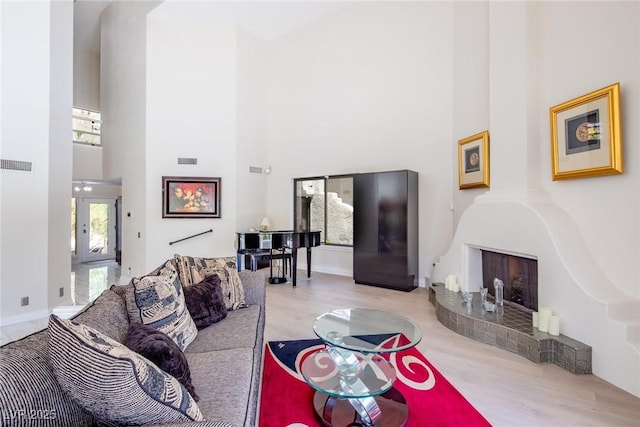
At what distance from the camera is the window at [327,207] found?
21.0 ft

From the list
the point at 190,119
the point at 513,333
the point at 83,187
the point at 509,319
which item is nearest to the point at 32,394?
the point at 513,333

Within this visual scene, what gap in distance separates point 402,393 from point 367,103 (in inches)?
203

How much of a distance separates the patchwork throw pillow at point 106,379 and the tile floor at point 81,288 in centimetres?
206

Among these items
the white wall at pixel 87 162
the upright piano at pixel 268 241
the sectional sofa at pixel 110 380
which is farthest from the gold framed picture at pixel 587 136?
the white wall at pixel 87 162

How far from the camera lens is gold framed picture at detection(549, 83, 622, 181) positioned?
2576mm

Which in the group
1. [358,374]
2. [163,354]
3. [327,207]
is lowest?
[358,374]

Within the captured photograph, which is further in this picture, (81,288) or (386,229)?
(81,288)

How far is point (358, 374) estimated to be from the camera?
1931 mm

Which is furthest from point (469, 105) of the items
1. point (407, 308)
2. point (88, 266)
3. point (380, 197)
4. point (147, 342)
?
point (88, 266)

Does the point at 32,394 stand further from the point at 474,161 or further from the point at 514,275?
the point at 474,161

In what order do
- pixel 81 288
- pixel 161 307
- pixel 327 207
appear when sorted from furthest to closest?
1. pixel 327 207
2. pixel 81 288
3. pixel 161 307

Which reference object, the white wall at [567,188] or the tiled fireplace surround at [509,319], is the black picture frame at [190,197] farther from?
the white wall at [567,188]

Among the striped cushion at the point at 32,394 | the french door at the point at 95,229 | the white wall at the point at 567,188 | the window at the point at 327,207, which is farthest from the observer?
the french door at the point at 95,229

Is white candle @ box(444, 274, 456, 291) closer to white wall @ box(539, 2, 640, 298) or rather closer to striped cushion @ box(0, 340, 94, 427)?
white wall @ box(539, 2, 640, 298)
